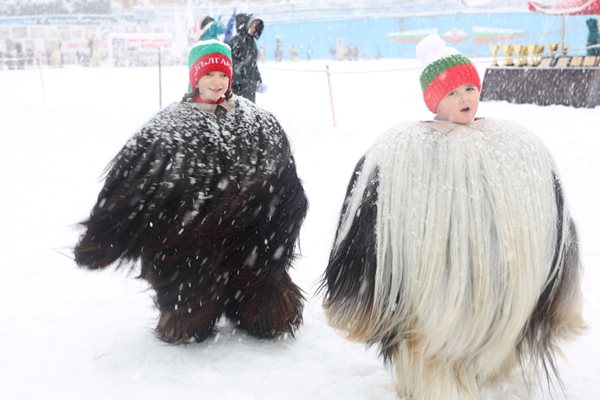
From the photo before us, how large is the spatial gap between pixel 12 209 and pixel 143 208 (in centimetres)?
356

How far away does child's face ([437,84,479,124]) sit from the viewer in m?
2.05

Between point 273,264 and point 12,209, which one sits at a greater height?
point 273,264

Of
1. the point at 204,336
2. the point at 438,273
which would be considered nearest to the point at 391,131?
the point at 438,273

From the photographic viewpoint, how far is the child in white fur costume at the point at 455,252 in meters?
1.88

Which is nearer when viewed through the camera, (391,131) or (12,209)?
(391,131)

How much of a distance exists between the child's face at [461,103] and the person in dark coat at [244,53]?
6362mm

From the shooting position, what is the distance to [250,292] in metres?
2.66

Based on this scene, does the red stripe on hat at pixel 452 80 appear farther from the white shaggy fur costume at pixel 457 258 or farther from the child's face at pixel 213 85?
the child's face at pixel 213 85

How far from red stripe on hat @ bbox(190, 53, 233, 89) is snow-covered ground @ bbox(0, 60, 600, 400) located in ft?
3.11

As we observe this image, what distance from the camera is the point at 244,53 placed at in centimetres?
822

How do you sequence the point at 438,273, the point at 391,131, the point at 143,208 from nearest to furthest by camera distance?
1. the point at 438,273
2. the point at 391,131
3. the point at 143,208

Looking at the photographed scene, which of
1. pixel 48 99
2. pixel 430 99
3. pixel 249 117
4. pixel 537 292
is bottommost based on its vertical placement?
pixel 48 99

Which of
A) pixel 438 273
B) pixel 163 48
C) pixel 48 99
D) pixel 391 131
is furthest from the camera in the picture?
pixel 163 48

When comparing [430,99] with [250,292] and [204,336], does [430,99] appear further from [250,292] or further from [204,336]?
[204,336]
